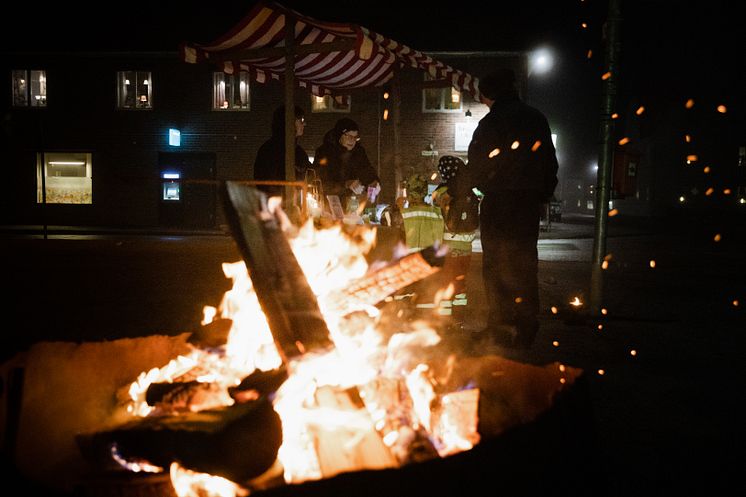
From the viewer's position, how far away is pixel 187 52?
597 cm

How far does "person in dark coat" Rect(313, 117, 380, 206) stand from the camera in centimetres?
676

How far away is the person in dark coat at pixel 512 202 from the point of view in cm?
475

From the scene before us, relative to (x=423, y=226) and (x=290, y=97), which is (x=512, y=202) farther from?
(x=290, y=97)

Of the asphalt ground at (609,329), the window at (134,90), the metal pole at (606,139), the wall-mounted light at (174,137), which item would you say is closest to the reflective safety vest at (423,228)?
the asphalt ground at (609,329)

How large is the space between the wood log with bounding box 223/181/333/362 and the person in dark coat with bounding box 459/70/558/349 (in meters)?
2.54

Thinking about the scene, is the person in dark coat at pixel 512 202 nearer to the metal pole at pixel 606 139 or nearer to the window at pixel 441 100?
the metal pole at pixel 606 139

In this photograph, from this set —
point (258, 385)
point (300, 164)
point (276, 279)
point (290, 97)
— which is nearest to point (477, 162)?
point (290, 97)

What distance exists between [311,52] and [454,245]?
252 cm

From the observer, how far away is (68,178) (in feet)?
82.0

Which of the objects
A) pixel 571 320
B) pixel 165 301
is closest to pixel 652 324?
pixel 571 320

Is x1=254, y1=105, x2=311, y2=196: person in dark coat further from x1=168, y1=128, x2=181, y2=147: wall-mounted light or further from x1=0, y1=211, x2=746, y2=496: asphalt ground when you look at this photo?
x1=168, y1=128, x2=181, y2=147: wall-mounted light

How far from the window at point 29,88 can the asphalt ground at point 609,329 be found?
2205 centimetres

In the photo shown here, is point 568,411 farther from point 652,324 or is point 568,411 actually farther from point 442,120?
point 442,120

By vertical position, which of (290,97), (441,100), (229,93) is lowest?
(290,97)
